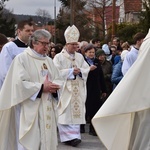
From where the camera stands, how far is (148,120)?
4.12 m

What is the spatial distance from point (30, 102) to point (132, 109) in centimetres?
189

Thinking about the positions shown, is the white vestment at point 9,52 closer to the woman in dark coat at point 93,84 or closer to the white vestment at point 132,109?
the woman in dark coat at point 93,84

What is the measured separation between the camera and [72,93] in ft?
28.4

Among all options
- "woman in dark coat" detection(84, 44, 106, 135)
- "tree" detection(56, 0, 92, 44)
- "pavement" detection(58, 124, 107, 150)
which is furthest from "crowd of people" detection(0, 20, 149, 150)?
"tree" detection(56, 0, 92, 44)

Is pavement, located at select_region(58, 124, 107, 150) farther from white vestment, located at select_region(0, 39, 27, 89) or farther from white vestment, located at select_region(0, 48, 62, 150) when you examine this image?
white vestment, located at select_region(0, 48, 62, 150)

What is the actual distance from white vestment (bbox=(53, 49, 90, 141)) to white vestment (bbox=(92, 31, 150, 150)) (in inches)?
164

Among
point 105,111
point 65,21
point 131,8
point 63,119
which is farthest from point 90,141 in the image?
point 131,8

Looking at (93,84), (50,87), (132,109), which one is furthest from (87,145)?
(132,109)

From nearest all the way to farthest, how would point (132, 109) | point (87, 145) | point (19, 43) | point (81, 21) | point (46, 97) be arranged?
point (132, 109) < point (46, 97) < point (19, 43) < point (87, 145) < point (81, 21)

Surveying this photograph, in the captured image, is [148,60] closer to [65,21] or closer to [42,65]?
[42,65]

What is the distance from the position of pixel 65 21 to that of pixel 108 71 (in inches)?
1590

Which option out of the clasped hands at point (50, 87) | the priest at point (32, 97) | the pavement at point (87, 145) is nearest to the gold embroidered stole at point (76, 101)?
the pavement at point (87, 145)

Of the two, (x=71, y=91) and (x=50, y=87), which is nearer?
(x=50, y=87)

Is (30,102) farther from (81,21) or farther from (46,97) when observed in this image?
(81,21)
